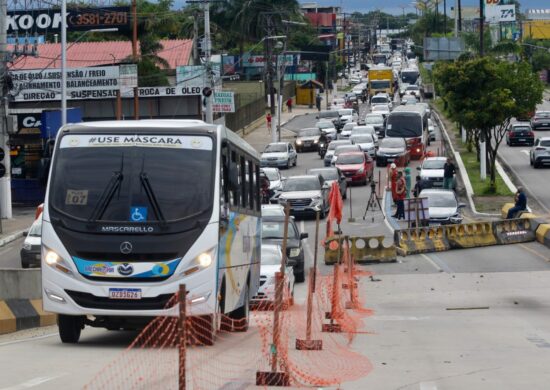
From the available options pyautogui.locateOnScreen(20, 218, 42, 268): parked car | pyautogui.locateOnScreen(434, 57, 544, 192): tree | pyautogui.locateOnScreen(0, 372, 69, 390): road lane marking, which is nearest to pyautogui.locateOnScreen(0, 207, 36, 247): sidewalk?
pyautogui.locateOnScreen(20, 218, 42, 268): parked car

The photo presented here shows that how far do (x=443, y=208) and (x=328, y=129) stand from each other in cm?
4106

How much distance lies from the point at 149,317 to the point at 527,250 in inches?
890

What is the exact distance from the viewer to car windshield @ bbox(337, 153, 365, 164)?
188ft

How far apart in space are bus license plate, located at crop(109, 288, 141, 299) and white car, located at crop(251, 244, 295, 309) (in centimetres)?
604

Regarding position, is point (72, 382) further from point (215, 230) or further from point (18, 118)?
point (18, 118)

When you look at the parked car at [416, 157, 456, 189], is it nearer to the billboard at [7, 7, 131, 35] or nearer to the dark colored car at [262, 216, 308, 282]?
the dark colored car at [262, 216, 308, 282]

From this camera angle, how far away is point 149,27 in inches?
3233

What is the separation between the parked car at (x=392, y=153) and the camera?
64.5 metres

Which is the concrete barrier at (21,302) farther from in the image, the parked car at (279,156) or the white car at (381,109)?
the white car at (381,109)

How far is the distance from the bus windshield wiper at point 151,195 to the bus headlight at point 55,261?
1.32m

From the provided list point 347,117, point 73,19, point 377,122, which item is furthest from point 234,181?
point 347,117

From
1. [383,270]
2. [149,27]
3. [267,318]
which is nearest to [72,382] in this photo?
[267,318]

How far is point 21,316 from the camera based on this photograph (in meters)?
19.2

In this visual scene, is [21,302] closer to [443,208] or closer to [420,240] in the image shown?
[420,240]
